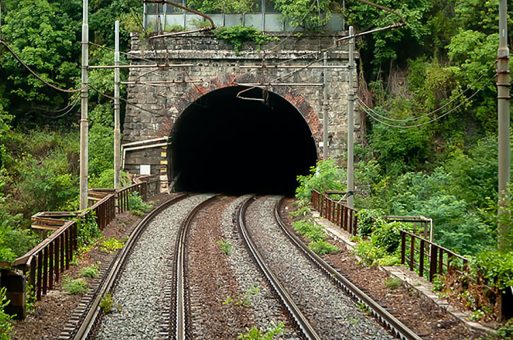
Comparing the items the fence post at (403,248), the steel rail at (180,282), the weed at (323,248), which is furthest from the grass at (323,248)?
the fence post at (403,248)

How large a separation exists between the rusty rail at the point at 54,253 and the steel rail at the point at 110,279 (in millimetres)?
852

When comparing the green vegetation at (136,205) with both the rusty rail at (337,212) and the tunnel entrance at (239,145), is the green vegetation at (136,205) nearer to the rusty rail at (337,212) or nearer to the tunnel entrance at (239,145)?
the rusty rail at (337,212)

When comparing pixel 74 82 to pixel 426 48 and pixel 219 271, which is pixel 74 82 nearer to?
pixel 426 48

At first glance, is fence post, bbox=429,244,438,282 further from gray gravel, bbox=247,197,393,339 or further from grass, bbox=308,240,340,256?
grass, bbox=308,240,340,256

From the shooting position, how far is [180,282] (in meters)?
13.9

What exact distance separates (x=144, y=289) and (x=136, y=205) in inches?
491

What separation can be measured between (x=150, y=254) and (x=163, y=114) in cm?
1631

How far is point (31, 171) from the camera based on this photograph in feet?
95.8

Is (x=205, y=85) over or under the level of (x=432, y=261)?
over

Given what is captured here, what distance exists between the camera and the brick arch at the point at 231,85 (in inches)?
1277

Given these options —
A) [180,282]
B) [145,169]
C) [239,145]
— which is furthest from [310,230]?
[239,145]

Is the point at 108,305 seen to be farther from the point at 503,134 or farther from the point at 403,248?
the point at 503,134

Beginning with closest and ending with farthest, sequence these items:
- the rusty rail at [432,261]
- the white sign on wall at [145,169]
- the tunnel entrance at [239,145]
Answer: the rusty rail at [432,261], the white sign on wall at [145,169], the tunnel entrance at [239,145]

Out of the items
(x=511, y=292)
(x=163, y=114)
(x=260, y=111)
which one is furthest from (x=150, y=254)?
(x=260, y=111)
